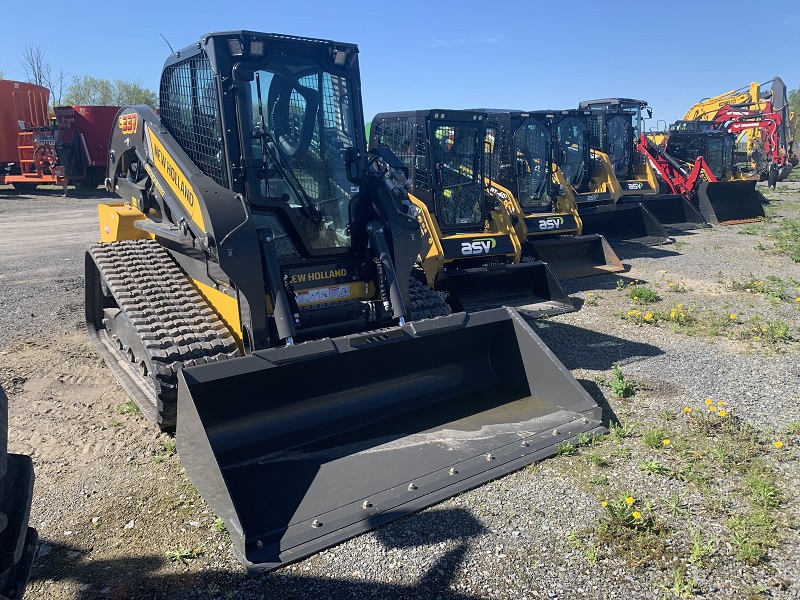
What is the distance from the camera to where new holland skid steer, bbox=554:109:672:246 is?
436 inches

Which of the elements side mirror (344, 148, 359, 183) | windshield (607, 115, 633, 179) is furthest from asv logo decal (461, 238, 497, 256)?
windshield (607, 115, 633, 179)

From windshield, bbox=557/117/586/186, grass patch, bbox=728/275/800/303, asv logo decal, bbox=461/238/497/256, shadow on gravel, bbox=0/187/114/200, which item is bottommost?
grass patch, bbox=728/275/800/303

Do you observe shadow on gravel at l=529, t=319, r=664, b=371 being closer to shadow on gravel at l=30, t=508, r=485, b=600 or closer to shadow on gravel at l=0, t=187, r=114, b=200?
shadow on gravel at l=30, t=508, r=485, b=600

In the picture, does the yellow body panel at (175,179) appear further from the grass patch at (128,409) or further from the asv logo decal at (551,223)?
the asv logo decal at (551,223)

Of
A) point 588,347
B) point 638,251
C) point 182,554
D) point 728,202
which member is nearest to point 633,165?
point 728,202

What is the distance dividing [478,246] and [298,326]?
4.12 meters

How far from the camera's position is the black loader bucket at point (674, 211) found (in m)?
13.9

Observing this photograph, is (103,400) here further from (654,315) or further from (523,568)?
(654,315)

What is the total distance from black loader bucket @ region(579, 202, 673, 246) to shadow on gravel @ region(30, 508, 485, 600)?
9.50 metres

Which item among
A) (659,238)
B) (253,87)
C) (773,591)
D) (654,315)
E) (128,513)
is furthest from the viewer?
(659,238)

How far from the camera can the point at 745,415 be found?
14.9 feet

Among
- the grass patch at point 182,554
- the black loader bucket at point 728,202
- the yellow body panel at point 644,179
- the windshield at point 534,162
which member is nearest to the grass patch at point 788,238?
the black loader bucket at point 728,202

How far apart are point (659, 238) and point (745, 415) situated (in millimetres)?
7663

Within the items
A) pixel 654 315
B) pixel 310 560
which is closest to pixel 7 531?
pixel 310 560
